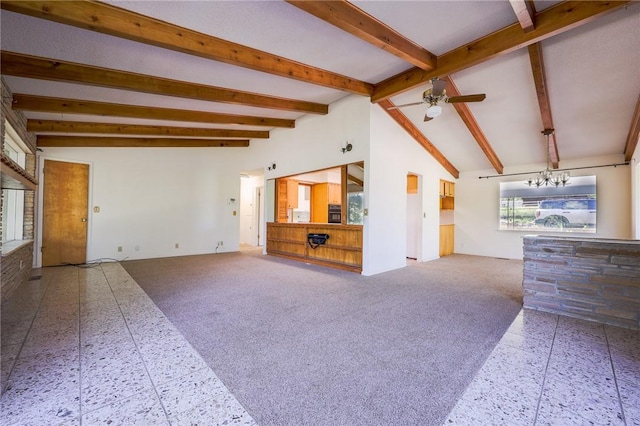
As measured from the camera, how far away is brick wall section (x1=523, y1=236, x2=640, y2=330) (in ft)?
8.95

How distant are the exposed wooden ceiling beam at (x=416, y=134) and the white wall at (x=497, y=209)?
851 mm

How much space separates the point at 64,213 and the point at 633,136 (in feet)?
36.3

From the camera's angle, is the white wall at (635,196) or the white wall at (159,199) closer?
the white wall at (635,196)

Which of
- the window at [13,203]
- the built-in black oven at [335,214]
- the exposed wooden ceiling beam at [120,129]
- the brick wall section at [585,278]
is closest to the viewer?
the brick wall section at [585,278]

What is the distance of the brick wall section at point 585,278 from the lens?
2.73 m

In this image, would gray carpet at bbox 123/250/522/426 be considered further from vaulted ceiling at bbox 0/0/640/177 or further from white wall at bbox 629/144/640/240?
vaulted ceiling at bbox 0/0/640/177

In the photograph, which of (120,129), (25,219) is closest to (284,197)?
(120,129)

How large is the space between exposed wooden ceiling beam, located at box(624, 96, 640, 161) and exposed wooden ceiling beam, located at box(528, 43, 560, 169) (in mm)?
1019

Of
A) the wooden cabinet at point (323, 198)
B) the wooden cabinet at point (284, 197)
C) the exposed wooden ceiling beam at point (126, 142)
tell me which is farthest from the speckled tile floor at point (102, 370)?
the wooden cabinet at point (323, 198)

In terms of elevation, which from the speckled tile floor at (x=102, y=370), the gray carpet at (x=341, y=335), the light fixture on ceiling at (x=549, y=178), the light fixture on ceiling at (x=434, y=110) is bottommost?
the speckled tile floor at (x=102, y=370)

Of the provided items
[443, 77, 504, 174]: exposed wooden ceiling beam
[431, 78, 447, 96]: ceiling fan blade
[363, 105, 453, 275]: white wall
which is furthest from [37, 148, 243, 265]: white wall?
[431, 78, 447, 96]: ceiling fan blade

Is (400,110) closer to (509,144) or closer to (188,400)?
(509,144)

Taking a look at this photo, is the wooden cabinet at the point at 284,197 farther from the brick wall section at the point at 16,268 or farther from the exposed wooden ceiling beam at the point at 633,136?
the exposed wooden ceiling beam at the point at 633,136

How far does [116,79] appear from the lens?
10.9 feet
